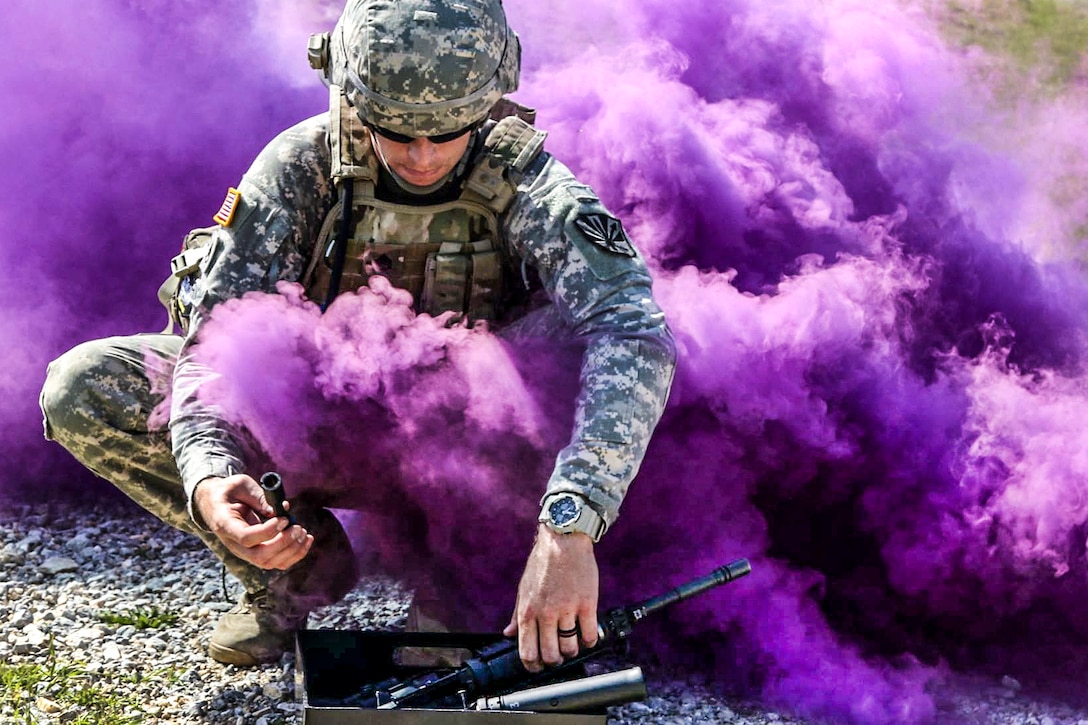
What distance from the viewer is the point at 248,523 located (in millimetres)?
3115

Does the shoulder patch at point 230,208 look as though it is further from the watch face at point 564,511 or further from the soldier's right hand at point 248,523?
the watch face at point 564,511

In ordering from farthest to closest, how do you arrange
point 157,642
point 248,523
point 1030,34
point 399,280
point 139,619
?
point 1030,34 < point 139,619 < point 157,642 < point 399,280 < point 248,523

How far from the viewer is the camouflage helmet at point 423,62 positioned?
3.29 metres

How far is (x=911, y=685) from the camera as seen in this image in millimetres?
3639

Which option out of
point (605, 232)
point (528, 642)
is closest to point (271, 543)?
point (528, 642)

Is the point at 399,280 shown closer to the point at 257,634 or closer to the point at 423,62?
the point at 423,62

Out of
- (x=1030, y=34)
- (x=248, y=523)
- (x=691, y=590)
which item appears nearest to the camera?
(x=248, y=523)

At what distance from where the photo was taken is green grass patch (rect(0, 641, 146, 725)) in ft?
11.2

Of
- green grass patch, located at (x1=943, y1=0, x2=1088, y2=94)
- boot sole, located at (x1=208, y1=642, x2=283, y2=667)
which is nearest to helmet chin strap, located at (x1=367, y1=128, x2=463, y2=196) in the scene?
boot sole, located at (x1=208, y1=642, x2=283, y2=667)

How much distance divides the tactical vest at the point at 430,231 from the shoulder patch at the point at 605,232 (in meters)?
0.24

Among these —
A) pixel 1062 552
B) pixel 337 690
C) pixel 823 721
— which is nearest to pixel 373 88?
pixel 337 690

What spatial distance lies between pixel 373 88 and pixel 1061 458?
226cm

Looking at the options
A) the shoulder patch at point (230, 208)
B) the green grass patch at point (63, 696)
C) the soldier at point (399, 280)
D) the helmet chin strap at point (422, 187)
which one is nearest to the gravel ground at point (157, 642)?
the green grass patch at point (63, 696)

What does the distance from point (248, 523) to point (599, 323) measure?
101 cm
